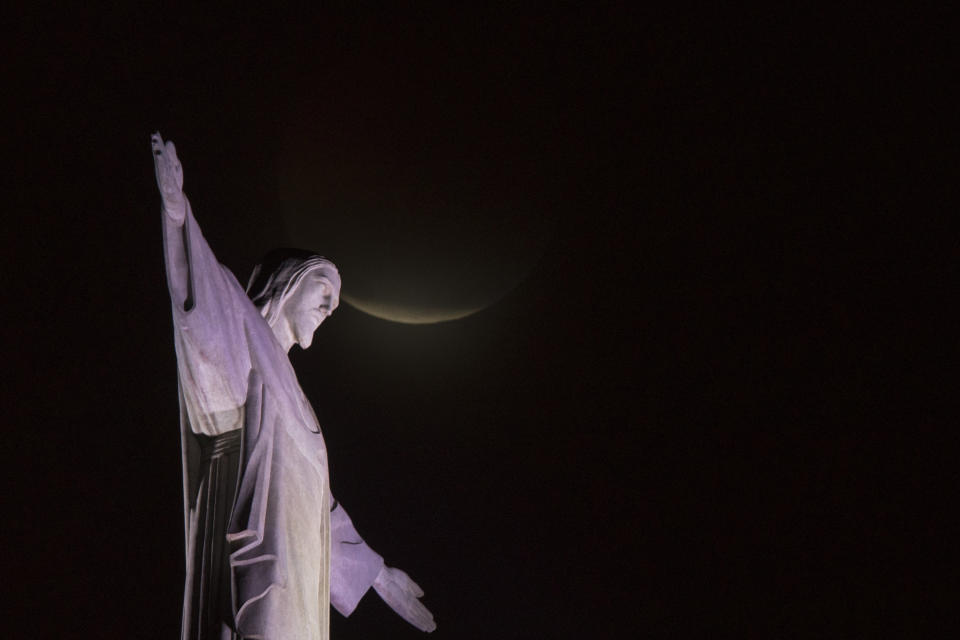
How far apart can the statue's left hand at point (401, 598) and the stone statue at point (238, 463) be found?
68cm

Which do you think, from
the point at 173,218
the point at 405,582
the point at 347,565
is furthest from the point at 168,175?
the point at 405,582

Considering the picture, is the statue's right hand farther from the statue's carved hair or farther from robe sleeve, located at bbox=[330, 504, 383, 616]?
robe sleeve, located at bbox=[330, 504, 383, 616]

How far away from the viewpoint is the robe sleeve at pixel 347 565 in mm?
4234

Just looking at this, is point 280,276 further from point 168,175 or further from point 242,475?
point 242,475

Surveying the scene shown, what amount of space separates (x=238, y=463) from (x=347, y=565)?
98 centimetres

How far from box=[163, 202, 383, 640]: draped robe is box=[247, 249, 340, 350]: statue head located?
1.20 feet

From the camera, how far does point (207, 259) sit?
351 cm

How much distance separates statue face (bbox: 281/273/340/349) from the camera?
14.0 ft

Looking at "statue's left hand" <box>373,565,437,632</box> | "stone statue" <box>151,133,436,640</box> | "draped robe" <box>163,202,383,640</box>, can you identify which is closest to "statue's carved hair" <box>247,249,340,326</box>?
"stone statue" <box>151,133,436,640</box>

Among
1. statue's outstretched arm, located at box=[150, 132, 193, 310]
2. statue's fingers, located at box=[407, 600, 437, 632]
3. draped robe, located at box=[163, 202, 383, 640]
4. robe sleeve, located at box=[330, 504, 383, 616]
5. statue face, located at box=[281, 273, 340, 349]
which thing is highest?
statue's outstretched arm, located at box=[150, 132, 193, 310]

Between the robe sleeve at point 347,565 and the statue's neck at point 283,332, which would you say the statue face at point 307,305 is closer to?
the statue's neck at point 283,332

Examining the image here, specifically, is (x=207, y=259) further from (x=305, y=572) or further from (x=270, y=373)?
(x=305, y=572)

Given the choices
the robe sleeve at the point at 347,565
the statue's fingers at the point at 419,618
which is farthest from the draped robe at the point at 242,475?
the statue's fingers at the point at 419,618

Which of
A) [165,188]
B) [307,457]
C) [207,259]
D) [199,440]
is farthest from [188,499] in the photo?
[165,188]
